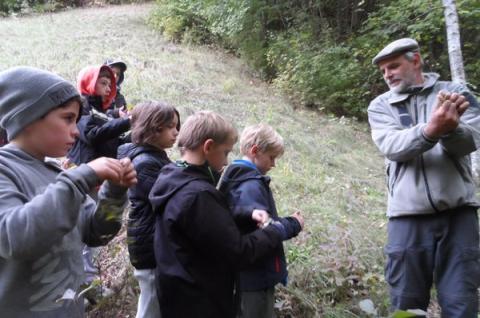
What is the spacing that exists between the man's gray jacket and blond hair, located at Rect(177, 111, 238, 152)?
1.12 m

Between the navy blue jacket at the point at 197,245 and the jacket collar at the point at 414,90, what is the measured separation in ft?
4.42

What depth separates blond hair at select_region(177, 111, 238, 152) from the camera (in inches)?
92.0

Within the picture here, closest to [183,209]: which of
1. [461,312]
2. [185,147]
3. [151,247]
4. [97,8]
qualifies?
[185,147]

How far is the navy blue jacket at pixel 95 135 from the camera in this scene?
3.73 metres

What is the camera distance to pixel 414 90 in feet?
9.53

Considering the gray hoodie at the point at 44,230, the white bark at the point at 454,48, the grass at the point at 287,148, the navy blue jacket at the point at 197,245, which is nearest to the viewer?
the gray hoodie at the point at 44,230

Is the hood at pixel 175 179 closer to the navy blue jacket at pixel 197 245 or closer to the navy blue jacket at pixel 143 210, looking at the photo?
the navy blue jacket at pixel 197 245

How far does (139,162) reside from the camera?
110 inches

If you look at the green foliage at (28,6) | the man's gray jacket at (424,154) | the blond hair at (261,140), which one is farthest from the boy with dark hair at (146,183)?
the green foliage at (28,6)

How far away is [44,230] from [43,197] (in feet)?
0.37

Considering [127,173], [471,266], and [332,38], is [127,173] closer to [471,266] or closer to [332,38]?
[471,266]

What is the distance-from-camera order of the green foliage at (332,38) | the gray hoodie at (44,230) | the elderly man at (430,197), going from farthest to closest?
the green foliage at (332,38) < the elderly man at (430,197) < the gray hoodie at (44,230)

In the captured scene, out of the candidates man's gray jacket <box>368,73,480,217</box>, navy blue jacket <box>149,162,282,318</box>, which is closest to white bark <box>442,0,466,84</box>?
man's gray jacket <box>368,73,480,217</box>

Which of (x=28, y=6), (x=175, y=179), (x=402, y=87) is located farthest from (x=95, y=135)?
(x=28, y=6)
